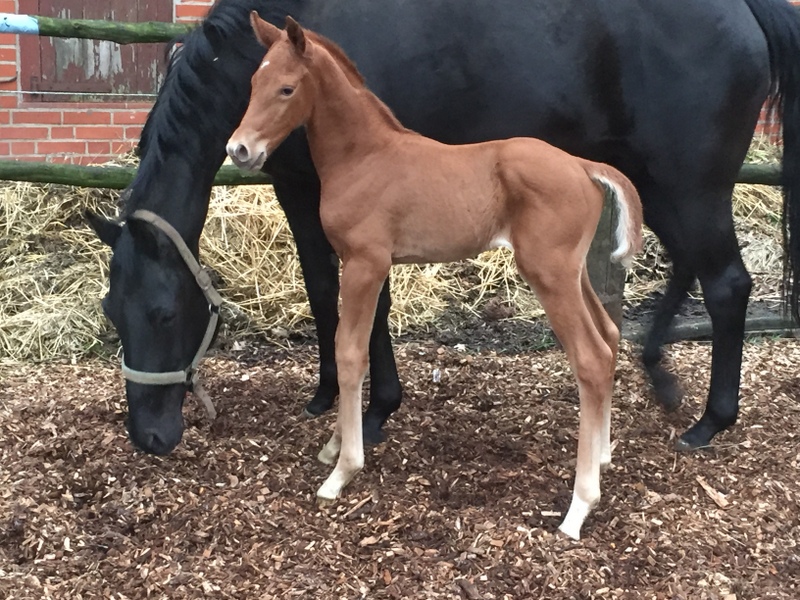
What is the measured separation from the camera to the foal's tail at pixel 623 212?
6.53 feet

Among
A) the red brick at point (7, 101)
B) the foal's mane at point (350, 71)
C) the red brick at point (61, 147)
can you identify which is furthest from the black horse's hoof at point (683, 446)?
the red brick at point (7, 101)

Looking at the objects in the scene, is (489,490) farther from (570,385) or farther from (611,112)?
(611,112)

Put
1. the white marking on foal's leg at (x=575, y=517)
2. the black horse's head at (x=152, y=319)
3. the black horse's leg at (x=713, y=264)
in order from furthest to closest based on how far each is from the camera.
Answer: the black horse's leg at (x=713, y=264)
the black horse's head at (x=152, y=319)
the white marking on foal's leg at (x=575, y=517)

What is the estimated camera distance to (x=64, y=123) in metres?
5.19

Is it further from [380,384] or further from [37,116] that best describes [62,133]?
[380,384]

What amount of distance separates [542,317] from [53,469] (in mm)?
2631

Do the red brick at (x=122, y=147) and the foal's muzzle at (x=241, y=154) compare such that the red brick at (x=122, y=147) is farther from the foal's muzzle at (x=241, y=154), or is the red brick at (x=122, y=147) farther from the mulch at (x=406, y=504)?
the foal's muzzle at (x=241, y=154)

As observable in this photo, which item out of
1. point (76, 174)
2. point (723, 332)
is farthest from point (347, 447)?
point (76, 174)

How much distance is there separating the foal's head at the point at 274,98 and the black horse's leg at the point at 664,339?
1.70 meters

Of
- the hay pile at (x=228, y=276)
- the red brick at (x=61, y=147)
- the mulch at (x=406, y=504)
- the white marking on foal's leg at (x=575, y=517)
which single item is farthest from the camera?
the red brick at (x=61, y=147)

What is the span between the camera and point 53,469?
8.23 feet

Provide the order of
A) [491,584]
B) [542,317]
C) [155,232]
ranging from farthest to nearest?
[542,317], [155,232], [491,584]

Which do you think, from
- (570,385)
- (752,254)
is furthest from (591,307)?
(752,254)

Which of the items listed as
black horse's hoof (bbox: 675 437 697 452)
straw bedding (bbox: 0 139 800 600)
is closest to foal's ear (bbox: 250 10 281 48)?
straw bedding (bbox: 0 139 800 600)
